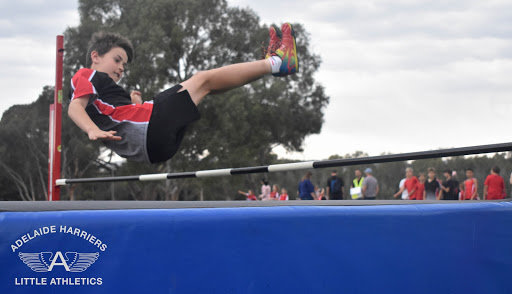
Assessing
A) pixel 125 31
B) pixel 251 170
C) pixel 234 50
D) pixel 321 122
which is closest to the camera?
pixel 251 170

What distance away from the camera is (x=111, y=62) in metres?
4.01

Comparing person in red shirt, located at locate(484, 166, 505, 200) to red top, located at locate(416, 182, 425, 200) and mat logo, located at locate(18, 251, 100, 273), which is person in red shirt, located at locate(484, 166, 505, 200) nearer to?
red top, located at locate(416, 182, 425, 200)

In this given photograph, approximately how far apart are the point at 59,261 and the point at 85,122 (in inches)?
71.3

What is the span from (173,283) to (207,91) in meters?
1.99

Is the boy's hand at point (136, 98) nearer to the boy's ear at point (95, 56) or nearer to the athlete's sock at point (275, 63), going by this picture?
the boy's ear at point (95, 56)

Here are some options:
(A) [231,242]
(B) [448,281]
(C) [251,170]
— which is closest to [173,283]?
(A) [231,242]

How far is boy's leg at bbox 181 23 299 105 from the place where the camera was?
360 cm

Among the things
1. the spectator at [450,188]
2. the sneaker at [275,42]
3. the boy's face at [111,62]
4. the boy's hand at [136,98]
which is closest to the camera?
the sneaker at [275,42]

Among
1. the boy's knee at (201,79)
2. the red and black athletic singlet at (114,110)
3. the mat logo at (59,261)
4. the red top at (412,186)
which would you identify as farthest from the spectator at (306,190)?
the mat logo at (59,261)

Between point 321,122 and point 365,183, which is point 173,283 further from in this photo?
point 321,122

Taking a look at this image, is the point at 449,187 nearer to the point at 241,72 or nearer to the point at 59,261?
the point at 241,72

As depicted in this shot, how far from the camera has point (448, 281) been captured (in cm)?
189

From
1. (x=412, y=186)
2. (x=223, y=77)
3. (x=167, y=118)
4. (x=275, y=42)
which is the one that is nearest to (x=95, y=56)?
(x=167, y=118)

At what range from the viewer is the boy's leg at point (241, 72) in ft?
11.8
